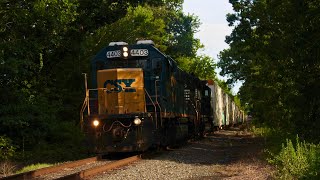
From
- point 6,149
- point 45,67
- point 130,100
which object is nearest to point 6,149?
point 6,149

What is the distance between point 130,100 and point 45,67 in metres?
11.4

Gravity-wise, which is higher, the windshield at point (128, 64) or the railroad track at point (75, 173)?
the windshield at point (128, 64)

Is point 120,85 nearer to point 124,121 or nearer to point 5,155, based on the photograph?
point 124,121

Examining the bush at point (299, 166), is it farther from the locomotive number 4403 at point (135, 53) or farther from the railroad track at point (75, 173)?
the locomotive number 4403 at point (135, 53)

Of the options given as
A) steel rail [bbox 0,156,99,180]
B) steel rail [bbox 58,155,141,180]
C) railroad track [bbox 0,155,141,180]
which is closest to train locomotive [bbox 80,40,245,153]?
railroad track [bbox 0,155,141,180]

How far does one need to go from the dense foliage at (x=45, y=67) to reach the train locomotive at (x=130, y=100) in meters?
2.65

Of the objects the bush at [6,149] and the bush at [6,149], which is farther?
the bush at [6,149]

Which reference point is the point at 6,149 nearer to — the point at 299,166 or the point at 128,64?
the point at 128,64

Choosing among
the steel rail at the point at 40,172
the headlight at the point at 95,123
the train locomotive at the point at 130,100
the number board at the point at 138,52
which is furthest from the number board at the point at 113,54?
the steel rail at the point at 40,172

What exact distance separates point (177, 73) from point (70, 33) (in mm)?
7887

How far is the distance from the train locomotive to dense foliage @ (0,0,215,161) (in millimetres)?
2646

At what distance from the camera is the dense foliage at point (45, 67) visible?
54.8 ft

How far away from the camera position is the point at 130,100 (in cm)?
1470

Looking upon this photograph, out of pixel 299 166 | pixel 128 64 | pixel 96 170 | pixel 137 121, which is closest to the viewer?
pixel 299 166
